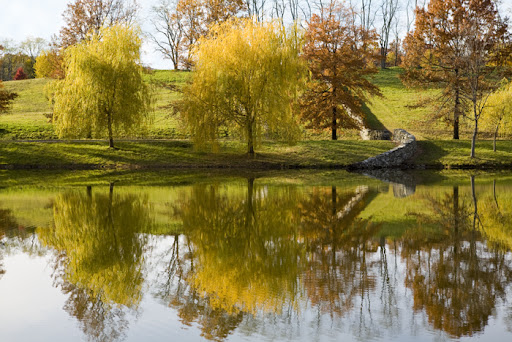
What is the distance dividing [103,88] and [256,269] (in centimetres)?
2575

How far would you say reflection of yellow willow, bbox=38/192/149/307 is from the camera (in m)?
8.29

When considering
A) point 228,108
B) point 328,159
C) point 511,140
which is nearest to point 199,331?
point 228,108

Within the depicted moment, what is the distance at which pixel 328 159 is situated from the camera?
33.0 m

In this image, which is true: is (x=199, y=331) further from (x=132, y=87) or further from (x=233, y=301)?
(x=132, y=87)

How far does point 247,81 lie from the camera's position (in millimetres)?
30047

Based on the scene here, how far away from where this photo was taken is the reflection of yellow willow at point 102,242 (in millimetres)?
8289

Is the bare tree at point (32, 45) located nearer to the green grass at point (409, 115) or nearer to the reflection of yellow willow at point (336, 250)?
the green grass at point (409, 115)

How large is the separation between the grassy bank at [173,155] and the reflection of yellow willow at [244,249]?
14597 millimetres

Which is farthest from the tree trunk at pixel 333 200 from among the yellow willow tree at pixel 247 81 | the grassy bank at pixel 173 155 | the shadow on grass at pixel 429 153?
the shadow on grass at pixel 429 153

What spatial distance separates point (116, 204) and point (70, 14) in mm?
31402

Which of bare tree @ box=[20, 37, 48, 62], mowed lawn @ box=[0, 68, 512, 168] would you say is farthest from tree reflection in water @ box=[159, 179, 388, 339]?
bare tree @ box=[20, 37, 48, 62]

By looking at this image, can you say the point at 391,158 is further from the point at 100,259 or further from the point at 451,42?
the point at 100,259

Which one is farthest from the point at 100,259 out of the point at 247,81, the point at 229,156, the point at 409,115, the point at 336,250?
the point at 409,115

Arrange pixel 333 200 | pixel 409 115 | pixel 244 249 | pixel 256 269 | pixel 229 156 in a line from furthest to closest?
1. pixel 409 115
2. pixel 229 156
3. pixel 333 200
4. pixel 244 249
5. pixel 256 269
